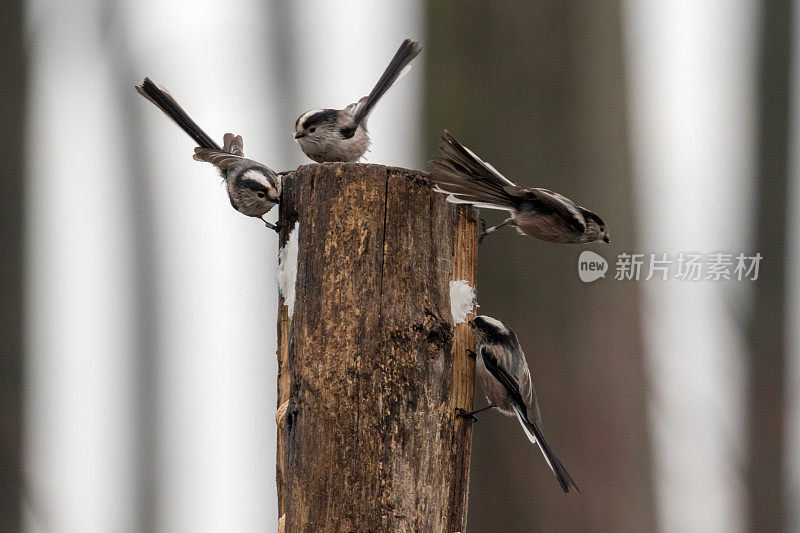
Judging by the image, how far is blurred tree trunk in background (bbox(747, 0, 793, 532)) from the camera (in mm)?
4195

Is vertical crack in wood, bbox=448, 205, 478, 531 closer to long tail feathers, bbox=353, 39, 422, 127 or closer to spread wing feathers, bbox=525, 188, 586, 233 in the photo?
spread wing feathers, bbox=525, 188, 586, 233

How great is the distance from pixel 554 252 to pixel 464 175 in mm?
1573

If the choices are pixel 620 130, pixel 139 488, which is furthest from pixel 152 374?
pixel 620 130

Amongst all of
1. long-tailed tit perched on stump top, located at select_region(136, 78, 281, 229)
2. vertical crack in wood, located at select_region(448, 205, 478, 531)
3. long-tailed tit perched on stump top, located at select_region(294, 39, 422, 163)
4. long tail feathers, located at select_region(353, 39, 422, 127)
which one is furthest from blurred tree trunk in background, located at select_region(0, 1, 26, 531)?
vertical crack in wood, located at select_region(448, 205, 478, 531)

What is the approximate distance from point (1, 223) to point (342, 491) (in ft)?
10.5

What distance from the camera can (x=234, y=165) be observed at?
10.5 feet

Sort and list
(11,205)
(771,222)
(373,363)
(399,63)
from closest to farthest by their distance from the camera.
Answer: (373,363), (399,63), (771,222), (11,205)

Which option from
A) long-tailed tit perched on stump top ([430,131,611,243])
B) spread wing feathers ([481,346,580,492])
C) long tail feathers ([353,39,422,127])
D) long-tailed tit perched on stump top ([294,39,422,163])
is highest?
long tail feathers ([353,39,422,127])

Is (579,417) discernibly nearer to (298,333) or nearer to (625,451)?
(625,451)

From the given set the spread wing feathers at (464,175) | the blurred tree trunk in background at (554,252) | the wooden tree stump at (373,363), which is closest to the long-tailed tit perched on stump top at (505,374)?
the wooden tree stump at (373,363)

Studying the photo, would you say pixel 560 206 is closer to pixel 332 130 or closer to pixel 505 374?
pixel 505 374

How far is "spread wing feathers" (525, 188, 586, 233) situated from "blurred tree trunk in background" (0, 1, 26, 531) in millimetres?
3064

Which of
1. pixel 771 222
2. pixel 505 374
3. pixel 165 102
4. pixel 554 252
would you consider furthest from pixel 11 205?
pixel 771 222

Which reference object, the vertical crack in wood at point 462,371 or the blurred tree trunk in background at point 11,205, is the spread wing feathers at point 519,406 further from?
the blurred tree trunk in background at point 11,205
